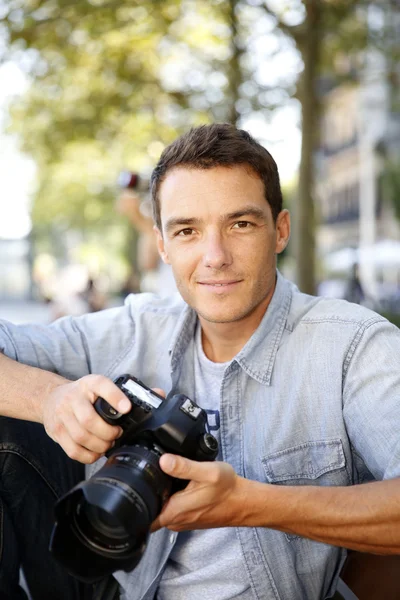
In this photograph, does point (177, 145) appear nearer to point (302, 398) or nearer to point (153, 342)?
point (153, 342)

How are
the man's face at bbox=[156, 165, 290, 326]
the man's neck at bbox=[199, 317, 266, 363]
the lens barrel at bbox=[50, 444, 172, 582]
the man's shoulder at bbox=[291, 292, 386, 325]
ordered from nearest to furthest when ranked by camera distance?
the lens barrel at bbox=[50, 444, 172, 582] → the man's shoulder at bbox=[291, 292, 386, 325] → the man's face at bbox=[156, 165, 290, 326] → the man's neck at bbox=[199, 317, 266, 363]

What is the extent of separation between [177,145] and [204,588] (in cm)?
139

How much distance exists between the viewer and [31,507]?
2557 mm

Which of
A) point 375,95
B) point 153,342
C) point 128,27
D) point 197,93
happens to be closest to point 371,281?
point 375,95

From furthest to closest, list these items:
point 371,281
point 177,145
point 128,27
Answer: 1. point 371,281
2. point 128,27
3. point 177,145

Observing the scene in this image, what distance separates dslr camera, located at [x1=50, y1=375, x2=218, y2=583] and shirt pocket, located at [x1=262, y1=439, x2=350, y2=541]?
1.67ft

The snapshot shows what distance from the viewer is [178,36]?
35.9ft

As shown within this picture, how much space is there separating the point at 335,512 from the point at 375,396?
386mm

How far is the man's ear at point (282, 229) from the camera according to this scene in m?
2.72

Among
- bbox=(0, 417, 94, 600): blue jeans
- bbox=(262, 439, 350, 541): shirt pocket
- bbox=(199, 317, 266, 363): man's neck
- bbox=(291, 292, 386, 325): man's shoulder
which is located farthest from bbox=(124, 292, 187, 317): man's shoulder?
bbox=(262, 439, 350, 541): shirt pocket

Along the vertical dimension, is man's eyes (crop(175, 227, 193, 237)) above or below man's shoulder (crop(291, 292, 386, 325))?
above

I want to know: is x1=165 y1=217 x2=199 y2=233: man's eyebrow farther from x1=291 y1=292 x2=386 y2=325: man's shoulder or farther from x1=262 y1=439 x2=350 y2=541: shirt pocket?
x1=262 y1=439 x2=350 y2=541: shirt pocket

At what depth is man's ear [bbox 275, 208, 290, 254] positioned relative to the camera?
107 inches

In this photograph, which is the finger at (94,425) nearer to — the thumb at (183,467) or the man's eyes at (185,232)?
the thumb at (183,467)
